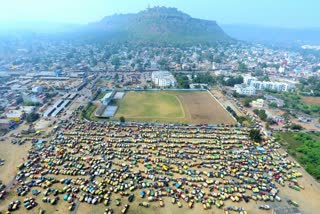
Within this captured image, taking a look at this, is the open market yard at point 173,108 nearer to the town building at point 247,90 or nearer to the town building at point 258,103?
the town building at point 258,103

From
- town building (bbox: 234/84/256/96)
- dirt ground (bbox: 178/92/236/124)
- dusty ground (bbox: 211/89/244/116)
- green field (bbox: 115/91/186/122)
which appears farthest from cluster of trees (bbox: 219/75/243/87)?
green field (bbox: 115/91/186/122)

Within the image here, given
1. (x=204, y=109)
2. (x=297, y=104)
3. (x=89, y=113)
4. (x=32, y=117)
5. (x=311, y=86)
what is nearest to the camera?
(x=32, y=117)

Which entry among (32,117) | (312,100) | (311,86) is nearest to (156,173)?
(32,117)

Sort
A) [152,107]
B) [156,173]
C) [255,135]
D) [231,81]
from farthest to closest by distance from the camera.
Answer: [231,81]
[152,107]
[255,135]
[156,173]

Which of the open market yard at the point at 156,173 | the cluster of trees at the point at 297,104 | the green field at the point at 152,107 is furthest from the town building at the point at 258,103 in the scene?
the green field at the point at 152,107

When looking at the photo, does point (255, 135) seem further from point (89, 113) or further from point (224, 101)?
point (89, 113)

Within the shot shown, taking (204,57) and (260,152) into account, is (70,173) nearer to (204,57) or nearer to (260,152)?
(260,152)

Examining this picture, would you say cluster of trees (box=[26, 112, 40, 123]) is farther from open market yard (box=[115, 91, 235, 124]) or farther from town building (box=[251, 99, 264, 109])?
town building (box=[251, 99, 264, 109])

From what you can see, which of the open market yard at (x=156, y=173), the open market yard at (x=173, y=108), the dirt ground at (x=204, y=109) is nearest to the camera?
the open market yard at (x=156, y=173)
